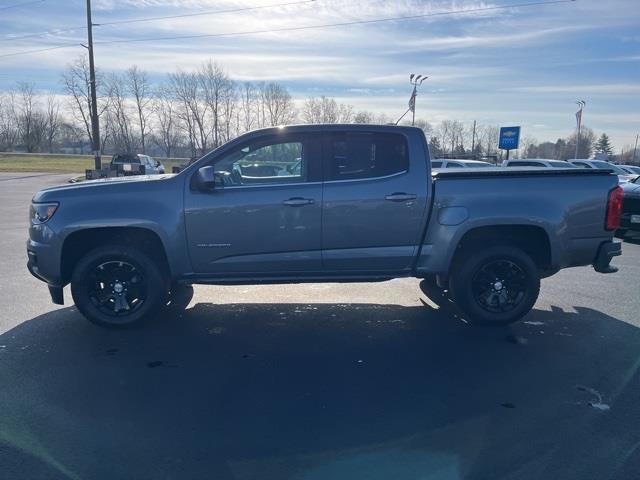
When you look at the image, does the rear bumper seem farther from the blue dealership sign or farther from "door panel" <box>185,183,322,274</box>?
the blue dealership sign

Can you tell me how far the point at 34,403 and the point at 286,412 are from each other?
1.87 m

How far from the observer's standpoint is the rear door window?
206 inches

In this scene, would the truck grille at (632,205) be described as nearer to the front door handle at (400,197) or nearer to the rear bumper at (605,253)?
the rear bumper at (605,253)

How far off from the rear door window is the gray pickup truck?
0.04 ft

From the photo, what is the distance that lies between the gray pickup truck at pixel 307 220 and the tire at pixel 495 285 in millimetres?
19

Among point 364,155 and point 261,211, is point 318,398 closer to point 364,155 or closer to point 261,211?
point 261,211

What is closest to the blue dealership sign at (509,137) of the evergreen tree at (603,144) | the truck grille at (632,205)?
the truck grille at (632,205)

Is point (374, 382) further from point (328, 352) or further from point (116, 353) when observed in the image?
point (116, 353)

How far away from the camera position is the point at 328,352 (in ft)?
15.8

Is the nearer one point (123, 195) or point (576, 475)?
point (576, 475)

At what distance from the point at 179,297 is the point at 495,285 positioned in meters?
3.83

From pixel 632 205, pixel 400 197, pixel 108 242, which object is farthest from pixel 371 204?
pixel 632 205

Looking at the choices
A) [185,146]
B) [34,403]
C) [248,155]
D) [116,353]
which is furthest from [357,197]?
[185,146]

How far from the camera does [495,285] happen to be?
5527 mm
